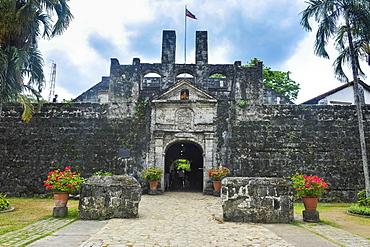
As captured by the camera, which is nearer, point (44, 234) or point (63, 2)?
point (44, 234)

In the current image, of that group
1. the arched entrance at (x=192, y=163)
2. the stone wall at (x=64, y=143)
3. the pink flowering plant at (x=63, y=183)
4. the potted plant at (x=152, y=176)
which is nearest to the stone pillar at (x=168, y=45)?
the stone wall at (x=64, y=143)

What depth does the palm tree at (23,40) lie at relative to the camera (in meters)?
9.41

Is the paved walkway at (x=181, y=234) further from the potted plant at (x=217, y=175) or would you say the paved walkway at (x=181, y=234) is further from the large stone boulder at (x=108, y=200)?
the potted plant at (x=217, y=175)

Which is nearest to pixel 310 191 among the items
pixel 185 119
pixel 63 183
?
pixel 63 183

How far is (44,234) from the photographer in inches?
195

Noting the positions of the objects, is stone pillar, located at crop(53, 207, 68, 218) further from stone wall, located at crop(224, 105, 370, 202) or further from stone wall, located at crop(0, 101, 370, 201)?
stone wall, located at crop(224, 105, 370, 202)

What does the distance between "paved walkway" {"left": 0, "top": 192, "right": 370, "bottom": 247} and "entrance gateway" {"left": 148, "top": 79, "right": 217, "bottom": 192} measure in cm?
556

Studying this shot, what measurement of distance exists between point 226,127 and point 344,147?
538 centimetres

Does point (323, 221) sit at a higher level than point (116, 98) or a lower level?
lower

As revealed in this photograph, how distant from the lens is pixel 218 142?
12.3m

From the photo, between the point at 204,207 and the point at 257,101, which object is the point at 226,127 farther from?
the point at 204,207

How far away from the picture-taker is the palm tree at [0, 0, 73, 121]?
9.41 m

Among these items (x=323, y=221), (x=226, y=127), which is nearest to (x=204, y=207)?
(x=323, y=221)

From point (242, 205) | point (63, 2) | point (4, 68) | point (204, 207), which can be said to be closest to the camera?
point (242, 205)
